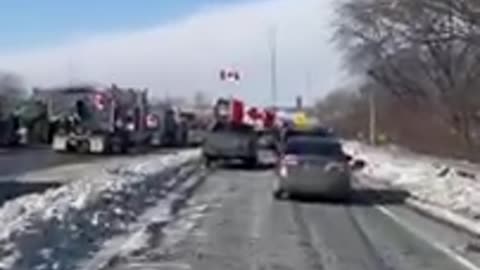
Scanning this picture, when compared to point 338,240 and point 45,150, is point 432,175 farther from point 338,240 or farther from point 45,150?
point 45,150

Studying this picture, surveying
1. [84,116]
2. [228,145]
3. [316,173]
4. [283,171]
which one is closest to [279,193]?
[283,171]

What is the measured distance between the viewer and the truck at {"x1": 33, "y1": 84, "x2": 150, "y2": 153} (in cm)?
5697

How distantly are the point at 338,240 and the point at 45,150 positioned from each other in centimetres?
4360

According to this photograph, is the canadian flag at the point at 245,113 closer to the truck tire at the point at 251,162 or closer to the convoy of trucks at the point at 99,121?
the convoy of trucks at the point at 99,121

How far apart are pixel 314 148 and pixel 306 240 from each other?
36.2 feet

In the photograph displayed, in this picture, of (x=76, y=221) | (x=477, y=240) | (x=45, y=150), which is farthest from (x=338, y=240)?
(x=45, y=150)

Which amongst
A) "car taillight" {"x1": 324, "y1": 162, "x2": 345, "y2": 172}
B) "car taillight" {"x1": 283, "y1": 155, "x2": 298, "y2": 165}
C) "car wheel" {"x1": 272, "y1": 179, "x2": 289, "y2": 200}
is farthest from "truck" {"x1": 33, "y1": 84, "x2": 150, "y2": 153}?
"car taillight" {"x1": 324, "y1": 162, "x2": 345, "y2": 172}

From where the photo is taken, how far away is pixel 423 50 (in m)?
80.0

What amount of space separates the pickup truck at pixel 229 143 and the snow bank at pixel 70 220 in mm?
15998

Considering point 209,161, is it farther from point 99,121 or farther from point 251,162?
point 99,121

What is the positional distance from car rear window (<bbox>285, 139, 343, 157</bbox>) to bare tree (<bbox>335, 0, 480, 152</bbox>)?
44.4 ft

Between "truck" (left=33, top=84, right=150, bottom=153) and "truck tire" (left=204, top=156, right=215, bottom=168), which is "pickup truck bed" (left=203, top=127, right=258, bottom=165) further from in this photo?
"truck" (left=33, top=84, right=150, bottom=153)

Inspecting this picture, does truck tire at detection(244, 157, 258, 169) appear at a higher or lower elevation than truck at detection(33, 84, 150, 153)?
lower

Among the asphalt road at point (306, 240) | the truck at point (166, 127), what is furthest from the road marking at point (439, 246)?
the truck at point (166, 127)
